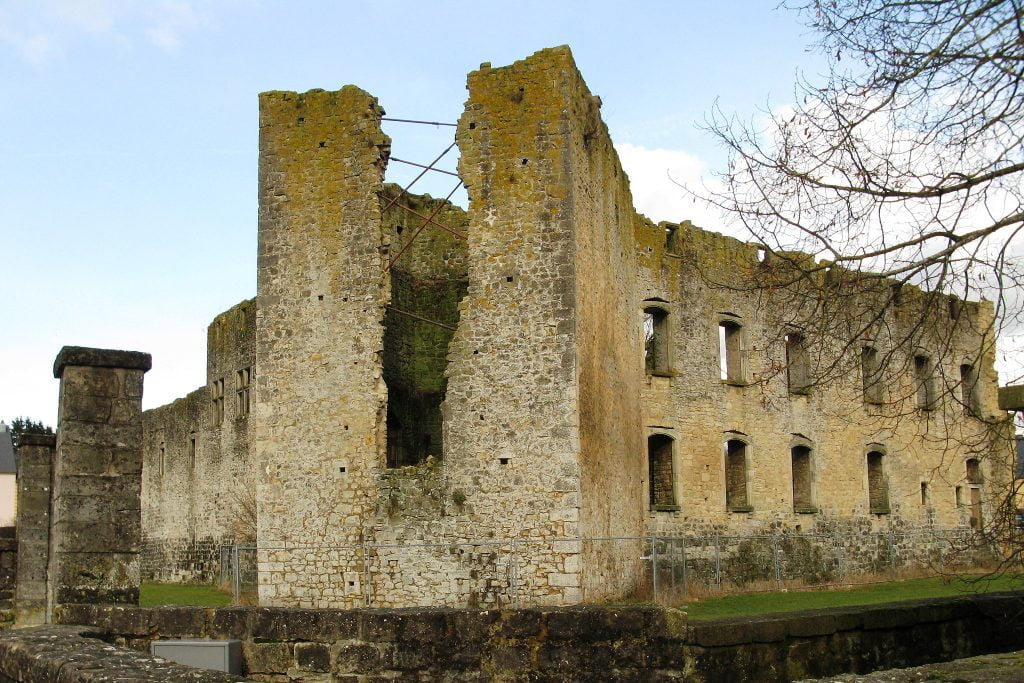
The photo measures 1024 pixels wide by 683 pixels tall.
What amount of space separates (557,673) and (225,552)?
21.8m

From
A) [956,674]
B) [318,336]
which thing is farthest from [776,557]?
[956,674]

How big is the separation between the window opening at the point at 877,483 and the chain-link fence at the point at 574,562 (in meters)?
0.77

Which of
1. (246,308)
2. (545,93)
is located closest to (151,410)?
(246,308)

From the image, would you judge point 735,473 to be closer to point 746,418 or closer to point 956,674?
point 746,418

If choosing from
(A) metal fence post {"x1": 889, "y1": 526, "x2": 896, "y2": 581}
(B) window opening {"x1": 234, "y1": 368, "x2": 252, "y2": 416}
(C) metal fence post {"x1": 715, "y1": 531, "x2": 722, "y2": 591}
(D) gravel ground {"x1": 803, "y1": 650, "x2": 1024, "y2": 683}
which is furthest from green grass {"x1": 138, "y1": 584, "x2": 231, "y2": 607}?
(D) gravel ground {"x1": 803, "y1": 650, "x2": 1024, "y2": 683}

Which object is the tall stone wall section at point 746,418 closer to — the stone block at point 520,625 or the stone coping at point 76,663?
the stone block at point 520,625

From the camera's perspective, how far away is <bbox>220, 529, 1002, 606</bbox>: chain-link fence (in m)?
17.8

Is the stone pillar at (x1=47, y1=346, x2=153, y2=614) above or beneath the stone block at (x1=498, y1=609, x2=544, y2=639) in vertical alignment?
above

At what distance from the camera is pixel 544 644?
854cm

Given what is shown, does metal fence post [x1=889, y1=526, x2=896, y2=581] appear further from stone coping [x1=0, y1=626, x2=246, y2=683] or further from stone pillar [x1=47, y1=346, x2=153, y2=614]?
stone coping [x1=0, y1=626, x2=246, y2=683]

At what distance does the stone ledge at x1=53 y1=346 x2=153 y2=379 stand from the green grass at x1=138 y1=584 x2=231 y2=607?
11444 mm

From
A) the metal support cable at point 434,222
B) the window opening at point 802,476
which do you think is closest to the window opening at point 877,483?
the window opening at point 802,476

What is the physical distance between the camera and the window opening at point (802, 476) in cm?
2819

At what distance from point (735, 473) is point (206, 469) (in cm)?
1488
